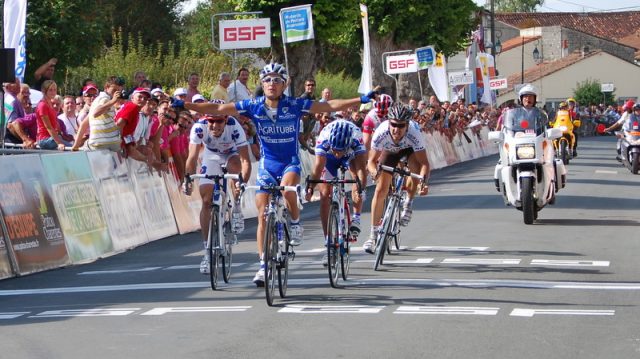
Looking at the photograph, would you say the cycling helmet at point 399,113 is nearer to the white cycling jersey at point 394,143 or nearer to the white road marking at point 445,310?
the white cycling jersey at point 394,143

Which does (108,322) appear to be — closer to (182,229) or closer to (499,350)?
(499,350)

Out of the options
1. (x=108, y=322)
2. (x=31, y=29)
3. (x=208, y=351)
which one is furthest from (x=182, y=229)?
(x=31, y=29)

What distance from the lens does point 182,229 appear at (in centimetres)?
1942

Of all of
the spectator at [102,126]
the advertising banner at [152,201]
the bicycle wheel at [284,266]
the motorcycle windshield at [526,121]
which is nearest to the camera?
the bicycle wheel at [284,266]

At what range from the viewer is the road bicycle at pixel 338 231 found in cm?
1227

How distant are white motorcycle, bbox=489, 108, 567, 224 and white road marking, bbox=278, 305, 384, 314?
27.2 ft

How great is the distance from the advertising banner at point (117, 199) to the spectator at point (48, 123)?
774 mm

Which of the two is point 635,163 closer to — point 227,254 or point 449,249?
point 449,249

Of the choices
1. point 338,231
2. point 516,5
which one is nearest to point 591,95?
point 516,5

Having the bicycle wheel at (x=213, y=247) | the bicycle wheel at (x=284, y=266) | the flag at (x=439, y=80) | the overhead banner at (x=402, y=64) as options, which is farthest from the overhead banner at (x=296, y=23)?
the flag at (x=439, y=80)

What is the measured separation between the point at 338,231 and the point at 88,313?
106 inches

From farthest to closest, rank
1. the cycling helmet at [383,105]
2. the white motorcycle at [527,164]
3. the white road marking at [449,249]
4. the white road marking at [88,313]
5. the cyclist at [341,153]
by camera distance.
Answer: the white motorcycle at [527,164] → the white road marking at [449,249] → the cyclist at [341,153] → the cycling helmet at [383,105] → the white road marking at [88,313]

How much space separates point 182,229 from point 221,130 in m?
5.83

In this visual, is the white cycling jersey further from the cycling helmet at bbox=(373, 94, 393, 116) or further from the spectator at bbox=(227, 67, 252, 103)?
the spectator at bbox=(227, 67, 252, 103)
